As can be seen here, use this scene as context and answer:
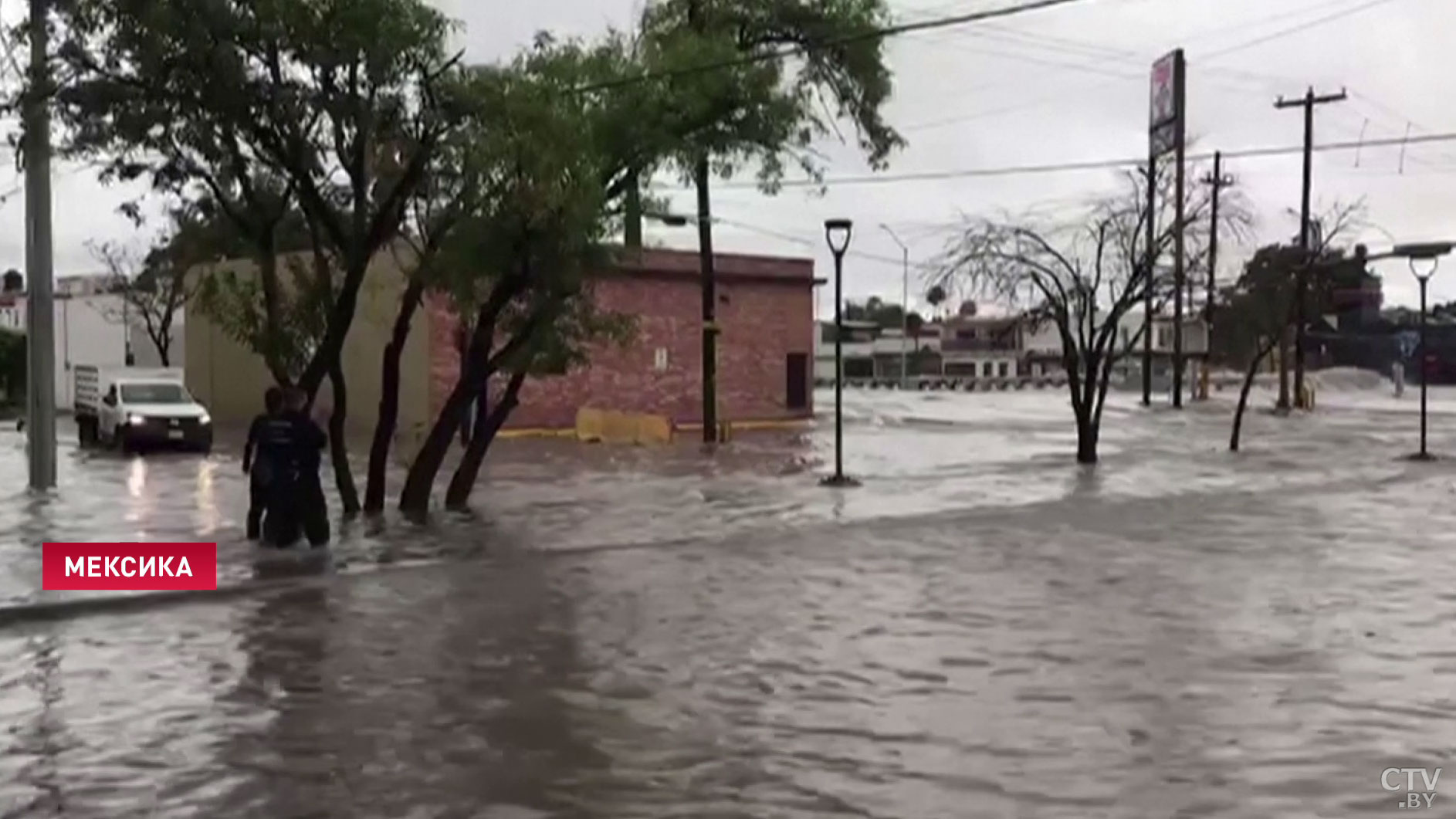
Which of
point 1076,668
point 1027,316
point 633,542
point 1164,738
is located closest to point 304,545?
point 633,542

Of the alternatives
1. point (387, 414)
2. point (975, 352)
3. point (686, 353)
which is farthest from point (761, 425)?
point (975, 352)

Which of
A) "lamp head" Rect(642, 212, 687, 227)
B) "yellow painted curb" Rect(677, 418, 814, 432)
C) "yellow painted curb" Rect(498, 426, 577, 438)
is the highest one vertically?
"lamp head" Rect(642, 212, 687, 227)

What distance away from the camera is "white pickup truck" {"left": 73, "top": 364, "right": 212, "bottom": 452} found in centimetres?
3278

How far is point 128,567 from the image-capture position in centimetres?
1559

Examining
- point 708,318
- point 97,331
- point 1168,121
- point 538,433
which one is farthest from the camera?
point 97,331

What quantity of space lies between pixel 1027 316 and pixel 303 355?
56.9 ft

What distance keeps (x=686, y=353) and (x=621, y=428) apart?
7157 millimetres

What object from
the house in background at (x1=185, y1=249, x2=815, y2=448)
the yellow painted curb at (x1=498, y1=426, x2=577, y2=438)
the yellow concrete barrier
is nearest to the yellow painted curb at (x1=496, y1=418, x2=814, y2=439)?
the yellow painted curb at (x1=498, y1=426, x2=577, y2=438)

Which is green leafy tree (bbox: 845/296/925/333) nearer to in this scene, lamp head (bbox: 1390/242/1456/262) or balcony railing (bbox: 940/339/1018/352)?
balcony railing (bbox: 940/339/1018/352)

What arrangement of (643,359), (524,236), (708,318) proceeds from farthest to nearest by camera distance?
(643,359)
(708,318)
(524,236)

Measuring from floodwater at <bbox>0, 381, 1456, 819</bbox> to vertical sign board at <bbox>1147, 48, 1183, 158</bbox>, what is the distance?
37701mm

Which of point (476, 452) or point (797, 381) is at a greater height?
point (797, 381)

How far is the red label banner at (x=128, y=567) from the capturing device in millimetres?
14219

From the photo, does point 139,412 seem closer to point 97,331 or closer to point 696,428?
point 696,428
